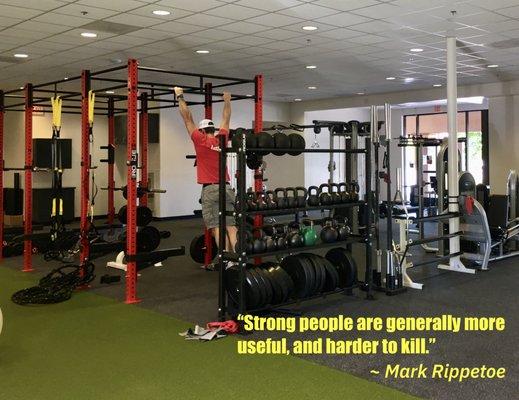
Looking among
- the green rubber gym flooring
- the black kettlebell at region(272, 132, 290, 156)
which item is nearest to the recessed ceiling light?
the black kettlebell at region(272, 132, 290, 156)

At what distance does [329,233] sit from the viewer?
15.6ft

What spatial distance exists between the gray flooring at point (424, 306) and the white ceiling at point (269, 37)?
9.08 ft

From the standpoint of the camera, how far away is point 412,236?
9156 mm

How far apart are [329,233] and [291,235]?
43 cm

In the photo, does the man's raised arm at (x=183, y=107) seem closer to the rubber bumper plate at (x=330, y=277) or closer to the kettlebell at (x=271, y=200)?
the kettlebell at (x=271, y=200)

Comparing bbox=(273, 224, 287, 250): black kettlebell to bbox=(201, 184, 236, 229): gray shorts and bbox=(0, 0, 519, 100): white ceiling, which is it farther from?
bbox=(0, 0, 519, 100): white ceiling

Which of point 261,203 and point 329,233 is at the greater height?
point 261,203

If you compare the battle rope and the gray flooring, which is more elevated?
the battle rope

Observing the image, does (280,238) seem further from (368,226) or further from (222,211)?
(368,226)

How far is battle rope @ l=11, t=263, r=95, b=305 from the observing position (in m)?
4.83

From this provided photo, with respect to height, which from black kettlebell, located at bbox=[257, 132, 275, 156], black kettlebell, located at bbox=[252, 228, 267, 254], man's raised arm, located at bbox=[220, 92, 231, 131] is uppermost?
man's raised arm, located at bbox=[220, 92, 231, 131]

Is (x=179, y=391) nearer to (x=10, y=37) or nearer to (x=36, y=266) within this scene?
(x=36, y=266)

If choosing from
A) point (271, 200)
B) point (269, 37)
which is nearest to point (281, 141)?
point (271, 200)

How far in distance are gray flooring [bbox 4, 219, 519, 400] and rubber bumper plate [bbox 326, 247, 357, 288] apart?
174 millimetres
